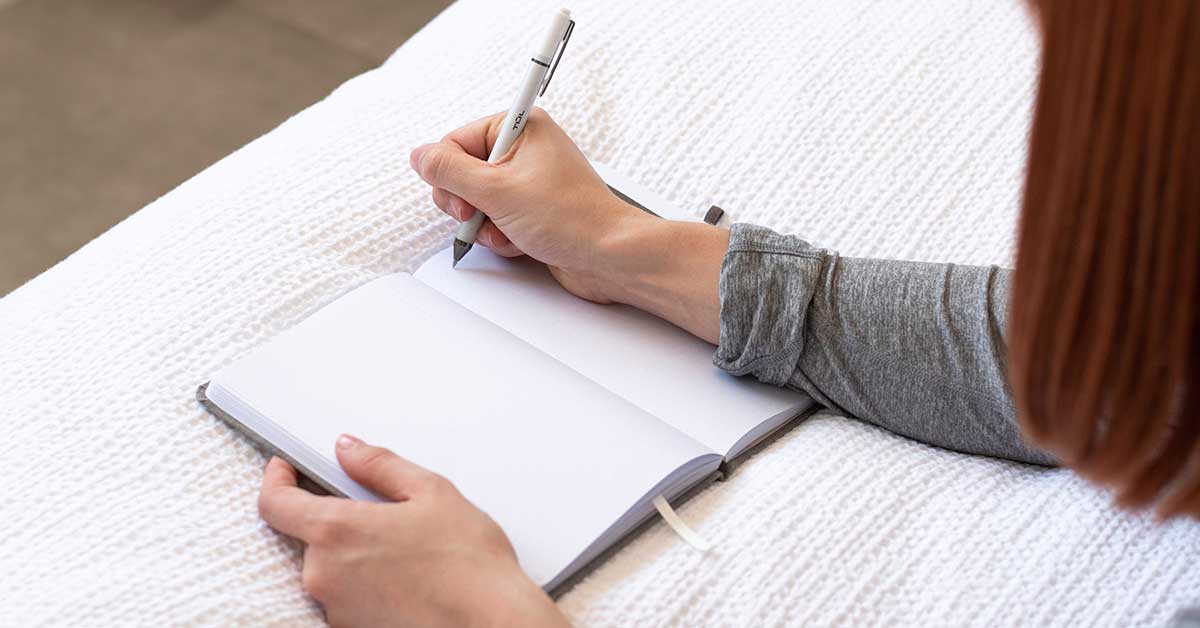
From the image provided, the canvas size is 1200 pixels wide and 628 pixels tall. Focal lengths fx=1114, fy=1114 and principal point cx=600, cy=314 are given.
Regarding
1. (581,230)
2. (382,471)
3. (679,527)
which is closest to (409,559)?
(382,471)

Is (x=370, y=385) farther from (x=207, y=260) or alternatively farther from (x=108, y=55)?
(x=108, y=55)

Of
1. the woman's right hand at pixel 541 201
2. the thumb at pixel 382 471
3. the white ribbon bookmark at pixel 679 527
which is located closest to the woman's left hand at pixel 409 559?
the thumb at pixel 382 471

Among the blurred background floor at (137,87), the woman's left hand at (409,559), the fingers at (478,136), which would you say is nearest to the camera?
the woman's left hand at (409,559)

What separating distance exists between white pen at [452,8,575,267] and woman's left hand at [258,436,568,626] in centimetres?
25

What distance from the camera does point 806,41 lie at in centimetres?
106

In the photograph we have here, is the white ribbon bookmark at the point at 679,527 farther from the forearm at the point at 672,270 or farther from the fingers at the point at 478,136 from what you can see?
the fingers at the point at 478,136

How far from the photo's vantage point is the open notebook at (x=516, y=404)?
664 mm

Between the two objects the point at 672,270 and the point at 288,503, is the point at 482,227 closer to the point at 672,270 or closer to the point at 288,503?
the point at 672,270

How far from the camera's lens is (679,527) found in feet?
2.22

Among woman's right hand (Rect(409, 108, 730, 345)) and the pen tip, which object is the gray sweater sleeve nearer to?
woman's right hand (Rect(409, 108, 730, 345))

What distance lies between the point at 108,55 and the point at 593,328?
54.2 inches

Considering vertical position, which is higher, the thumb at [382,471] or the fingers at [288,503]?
the thumb at [382,471]

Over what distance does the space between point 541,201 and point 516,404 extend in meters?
0.17

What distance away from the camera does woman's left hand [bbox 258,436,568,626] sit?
0.59m
